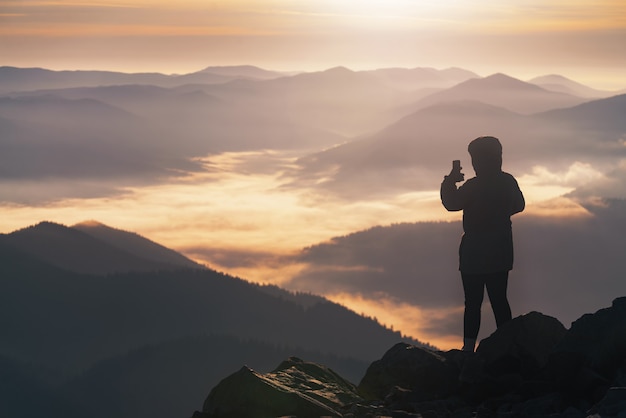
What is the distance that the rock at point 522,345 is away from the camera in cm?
1099

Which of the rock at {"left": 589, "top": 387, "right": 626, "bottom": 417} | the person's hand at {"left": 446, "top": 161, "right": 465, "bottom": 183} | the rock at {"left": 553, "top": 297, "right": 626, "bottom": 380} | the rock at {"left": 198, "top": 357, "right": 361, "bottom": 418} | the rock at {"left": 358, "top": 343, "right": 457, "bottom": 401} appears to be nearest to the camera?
the rock at {"left": 589, "top": 387, "right": 626, "bottom": 417}

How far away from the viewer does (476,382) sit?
1052 centimetres

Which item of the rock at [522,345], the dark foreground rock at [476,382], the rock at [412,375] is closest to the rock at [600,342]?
the dark foreground rock at [476,382]

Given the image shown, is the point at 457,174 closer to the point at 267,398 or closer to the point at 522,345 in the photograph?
the point at 522,345

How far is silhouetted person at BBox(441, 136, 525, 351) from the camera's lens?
12656 millimetres

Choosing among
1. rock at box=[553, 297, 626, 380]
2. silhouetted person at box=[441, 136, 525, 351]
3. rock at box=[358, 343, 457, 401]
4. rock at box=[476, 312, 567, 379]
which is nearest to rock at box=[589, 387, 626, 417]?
rock at box=[553, 297, 626, 380]

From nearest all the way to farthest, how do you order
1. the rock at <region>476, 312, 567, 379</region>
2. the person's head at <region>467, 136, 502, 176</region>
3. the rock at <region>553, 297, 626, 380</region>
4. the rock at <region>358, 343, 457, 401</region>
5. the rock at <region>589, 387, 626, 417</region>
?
the rock at <region>589, 387, 626, 417</region>, the rock at <region>553, 297, 626, 380</region>, the rock at <region>358, 343, 457, 401</region>, the rock at <region>476, 312, 567, 379</region>, the person's head at <region>467, 136, 502, 176</region>

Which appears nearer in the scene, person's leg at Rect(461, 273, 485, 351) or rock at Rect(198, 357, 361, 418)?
rock at Rect(198, 357, 361, 418)

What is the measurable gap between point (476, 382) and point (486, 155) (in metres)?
3.75

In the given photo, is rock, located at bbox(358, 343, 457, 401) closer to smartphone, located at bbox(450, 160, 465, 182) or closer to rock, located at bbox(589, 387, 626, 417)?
smartphone, located at bbox(450, 160, 465, 182)

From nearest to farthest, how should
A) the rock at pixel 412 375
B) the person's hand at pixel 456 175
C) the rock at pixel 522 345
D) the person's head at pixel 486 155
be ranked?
1. the rock at pixel 412 375
2. the rock at pixel 522 345
3. the person's hand at pixel 456 175
4. the person's head at pixel 486 155

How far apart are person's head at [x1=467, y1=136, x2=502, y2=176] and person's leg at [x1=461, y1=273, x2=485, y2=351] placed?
5.42 ft

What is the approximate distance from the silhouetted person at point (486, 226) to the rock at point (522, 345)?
1.26 meters

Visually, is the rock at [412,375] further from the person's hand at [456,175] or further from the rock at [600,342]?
the person's hand at [456,175]
